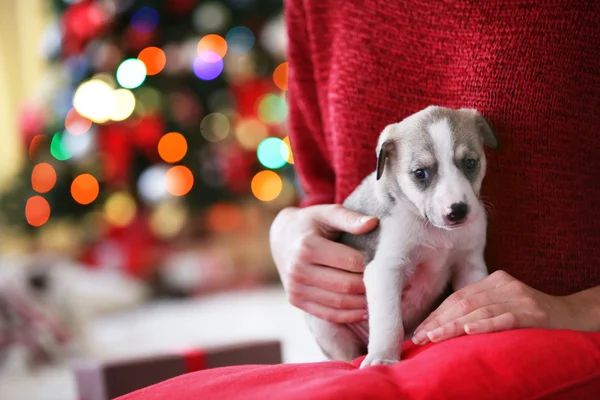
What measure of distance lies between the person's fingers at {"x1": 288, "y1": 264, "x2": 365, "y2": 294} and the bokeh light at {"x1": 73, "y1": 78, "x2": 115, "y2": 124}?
278 cm

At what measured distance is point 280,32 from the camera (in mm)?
3809

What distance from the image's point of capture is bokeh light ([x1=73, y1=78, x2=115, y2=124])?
3.72 meters

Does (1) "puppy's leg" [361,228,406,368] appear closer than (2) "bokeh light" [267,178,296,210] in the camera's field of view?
Yes

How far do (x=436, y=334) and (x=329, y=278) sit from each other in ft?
0.86

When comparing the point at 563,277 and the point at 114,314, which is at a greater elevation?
the point at 563,277

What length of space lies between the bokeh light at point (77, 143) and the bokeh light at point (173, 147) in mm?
369

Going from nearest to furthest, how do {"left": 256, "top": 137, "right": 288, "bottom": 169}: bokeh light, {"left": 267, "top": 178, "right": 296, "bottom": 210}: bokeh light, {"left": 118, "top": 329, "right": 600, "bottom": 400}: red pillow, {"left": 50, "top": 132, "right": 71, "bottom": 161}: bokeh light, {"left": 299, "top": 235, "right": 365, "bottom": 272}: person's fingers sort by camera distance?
1. {"left": 118, "top": 329, "right": 600, "bottom": 400}: red pillow
2. {"left": 299, "top": 235, "right": 365, "bottom": 272}: person's fingers
3. {"left": 50, "top": 132, "right": 71, "bottom": 161}: bokeh light
4. {"left": 256, "top": 137, "right": 288, "bottom": 169}: bokeh light
5. {"left": 267, "top": 178, "right": 296, "bottom": 210}: bokeh light

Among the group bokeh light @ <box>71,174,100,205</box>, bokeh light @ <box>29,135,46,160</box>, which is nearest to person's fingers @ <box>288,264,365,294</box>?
bokeh light @ <box>71,174,100,205</box>

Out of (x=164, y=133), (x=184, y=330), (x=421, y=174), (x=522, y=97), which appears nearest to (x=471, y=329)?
(x=421, y=174)

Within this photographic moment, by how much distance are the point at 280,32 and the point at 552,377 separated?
10.6 feet

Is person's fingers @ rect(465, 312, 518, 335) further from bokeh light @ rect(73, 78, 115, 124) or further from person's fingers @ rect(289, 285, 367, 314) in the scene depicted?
bokeh light @ rect(73, 78, 115, 124)

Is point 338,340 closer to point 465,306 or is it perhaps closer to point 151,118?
point 465,306

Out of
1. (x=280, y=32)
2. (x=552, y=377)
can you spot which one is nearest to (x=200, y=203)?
(x=280, y=32)

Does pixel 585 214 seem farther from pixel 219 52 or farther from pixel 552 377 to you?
pixel 219 52
